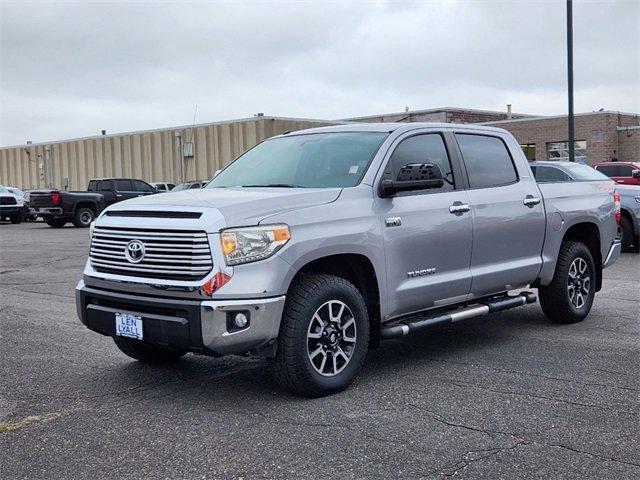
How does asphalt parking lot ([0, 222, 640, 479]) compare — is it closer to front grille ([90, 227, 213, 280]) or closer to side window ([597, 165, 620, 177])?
front grille ([90, 227, 213, 280])

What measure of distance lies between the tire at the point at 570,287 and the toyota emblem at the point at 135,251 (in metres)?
4.35

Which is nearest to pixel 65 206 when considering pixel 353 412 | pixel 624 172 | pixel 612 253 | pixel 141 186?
pixel 141 186

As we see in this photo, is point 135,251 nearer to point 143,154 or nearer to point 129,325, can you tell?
point 129,325

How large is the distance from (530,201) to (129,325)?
4001 millimetres

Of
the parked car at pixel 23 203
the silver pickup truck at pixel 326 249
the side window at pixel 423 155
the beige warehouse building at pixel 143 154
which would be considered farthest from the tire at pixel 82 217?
the side window at pixel 423 155

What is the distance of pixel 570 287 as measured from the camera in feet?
27.3

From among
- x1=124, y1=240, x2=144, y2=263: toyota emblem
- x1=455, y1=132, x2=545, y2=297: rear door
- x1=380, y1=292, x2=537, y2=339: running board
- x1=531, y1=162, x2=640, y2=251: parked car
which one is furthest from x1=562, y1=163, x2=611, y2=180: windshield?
x1=124, y1=240, x2=144, y2=263: toyota emblem

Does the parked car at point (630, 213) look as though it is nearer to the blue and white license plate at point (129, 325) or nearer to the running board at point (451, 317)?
the running board at point (451, 317)

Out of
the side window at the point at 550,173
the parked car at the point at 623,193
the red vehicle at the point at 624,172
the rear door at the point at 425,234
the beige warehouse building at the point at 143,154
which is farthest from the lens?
the beige warehouse building at the point at 143,154

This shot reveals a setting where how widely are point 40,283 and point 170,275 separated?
8.14 m

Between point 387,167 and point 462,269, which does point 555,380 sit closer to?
point 462,269

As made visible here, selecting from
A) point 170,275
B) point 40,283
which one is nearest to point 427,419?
point 170,275

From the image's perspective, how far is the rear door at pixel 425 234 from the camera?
6.20 meters

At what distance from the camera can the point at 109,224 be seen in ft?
19.1
